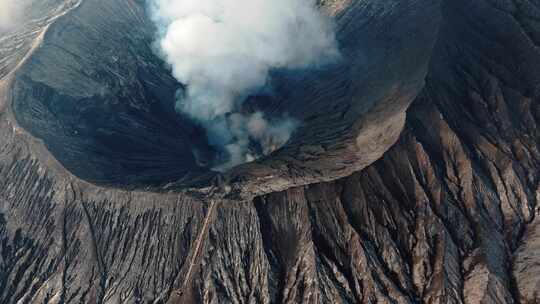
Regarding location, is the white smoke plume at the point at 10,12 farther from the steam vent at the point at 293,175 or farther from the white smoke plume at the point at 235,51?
the white smoke plume at the point at 235,51

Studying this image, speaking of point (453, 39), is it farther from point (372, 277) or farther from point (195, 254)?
point (195, 254)

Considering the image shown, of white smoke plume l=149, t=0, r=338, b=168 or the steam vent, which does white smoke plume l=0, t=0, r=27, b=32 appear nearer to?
the steam vent

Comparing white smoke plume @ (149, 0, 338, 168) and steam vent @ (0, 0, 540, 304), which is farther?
white smoke plume @ (149, 0, 338, 168)

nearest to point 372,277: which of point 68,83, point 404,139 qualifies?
point 404,139

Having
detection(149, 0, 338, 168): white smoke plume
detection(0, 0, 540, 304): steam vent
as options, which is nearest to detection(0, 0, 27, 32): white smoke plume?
detection(0, 0, 540, 304): steam vent

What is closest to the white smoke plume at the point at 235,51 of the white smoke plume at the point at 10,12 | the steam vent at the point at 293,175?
the steam vent at the point at 293,175

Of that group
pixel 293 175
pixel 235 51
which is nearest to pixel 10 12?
pixel 235 51

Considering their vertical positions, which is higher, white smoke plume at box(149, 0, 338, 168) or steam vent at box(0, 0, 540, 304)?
white smoke plume at box(149, 0, 338, 168)
